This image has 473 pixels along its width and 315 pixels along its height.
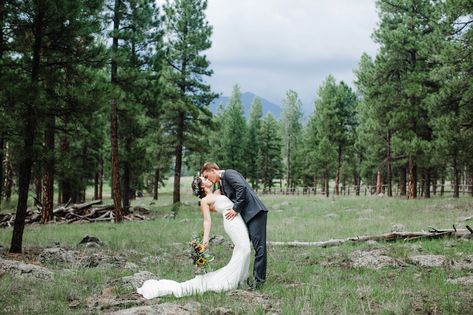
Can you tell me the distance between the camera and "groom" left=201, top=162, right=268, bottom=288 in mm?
8117

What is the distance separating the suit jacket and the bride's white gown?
152 millimetres

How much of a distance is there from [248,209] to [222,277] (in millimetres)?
1377

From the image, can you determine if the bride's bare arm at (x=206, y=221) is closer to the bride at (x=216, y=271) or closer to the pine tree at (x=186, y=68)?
the bride at (x=216, y=271)

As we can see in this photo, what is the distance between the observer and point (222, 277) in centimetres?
768

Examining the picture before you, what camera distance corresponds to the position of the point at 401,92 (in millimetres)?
29953

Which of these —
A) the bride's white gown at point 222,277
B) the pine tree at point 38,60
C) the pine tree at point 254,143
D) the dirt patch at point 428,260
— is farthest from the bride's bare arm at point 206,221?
the pine tree at point 254,143

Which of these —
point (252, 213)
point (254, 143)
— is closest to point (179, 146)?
point (252, 213)

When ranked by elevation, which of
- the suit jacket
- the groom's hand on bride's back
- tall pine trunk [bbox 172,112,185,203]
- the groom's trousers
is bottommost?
the groom's trousers

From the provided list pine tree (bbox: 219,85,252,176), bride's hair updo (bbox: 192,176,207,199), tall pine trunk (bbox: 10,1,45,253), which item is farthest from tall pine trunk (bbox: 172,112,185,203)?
pine tree (bbox: 219,85,252,176)

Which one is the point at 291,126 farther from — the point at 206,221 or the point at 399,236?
the point at 206,221

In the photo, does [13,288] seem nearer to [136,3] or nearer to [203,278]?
[203,278]

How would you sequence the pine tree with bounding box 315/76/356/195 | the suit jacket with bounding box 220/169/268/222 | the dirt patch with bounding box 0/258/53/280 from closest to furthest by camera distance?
the suit jacket with bounding box 220/169/268/222 → the dirt patch with bounding box 0/258/53/280 → the pine tree with bounding box 315/76/356/195

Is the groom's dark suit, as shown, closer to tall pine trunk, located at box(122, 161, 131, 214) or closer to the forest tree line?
the forest tree line

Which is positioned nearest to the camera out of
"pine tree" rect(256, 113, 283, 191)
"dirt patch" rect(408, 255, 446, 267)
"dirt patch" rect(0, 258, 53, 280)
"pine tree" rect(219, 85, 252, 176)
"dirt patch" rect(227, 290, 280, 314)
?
"dirt patch" rect(227, 290, 280, 314)
